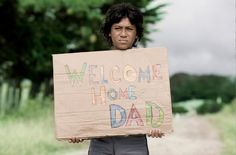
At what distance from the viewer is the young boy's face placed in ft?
13.6

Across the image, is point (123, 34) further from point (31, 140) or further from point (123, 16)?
point (31, 140)

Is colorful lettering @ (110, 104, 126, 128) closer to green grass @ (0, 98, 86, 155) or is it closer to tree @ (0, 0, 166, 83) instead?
green grass @ (0, 98, 86, 155)

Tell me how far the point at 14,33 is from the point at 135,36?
14366 millimetres

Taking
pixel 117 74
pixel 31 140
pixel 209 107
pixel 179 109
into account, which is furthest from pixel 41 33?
pixel 117 74

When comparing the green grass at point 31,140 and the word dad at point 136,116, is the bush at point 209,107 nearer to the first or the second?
the green grass at point 31,140

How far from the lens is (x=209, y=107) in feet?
90.7

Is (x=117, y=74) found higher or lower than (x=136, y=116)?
higher

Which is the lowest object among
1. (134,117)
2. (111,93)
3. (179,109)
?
(134,117)

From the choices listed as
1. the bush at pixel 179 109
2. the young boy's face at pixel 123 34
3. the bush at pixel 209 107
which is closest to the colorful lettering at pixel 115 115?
the young boy's face at pixel 123 34

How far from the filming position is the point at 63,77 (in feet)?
14.0

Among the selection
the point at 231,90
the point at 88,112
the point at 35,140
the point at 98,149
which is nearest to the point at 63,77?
the point at 88,112

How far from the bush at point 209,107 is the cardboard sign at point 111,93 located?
22579 millimetres

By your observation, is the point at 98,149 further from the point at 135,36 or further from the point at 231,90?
the point at 231,90

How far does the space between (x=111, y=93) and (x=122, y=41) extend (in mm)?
338
